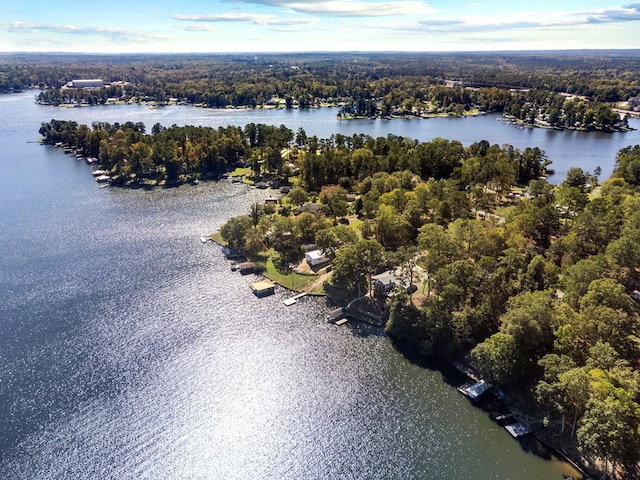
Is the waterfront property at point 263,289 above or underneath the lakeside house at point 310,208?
underneath

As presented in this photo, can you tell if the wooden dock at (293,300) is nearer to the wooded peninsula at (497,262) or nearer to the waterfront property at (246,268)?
the wooded peninsula at (497,262)

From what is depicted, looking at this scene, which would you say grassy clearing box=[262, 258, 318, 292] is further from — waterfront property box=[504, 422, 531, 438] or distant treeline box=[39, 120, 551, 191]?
distant treeline box=[39, 120, 551, 191]

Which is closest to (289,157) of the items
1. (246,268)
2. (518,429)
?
(246,268)

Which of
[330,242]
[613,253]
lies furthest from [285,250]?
[613,253]

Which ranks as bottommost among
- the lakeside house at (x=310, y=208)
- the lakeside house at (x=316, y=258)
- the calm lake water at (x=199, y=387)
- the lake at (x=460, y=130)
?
the calm lake water at (x=199, y=387)

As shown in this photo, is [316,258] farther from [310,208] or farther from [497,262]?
[497,262]

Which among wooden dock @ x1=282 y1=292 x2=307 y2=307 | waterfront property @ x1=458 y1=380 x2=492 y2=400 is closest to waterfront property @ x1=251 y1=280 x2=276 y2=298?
wooden dock @ x1=282 y1=292 x2=307 y2=307

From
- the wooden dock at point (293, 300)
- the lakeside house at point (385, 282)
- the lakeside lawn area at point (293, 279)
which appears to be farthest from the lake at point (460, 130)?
the wooden dock at point (293, 300)

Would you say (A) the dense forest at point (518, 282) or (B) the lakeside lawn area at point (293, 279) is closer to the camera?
(A) the dense forest at point (518, 282)
